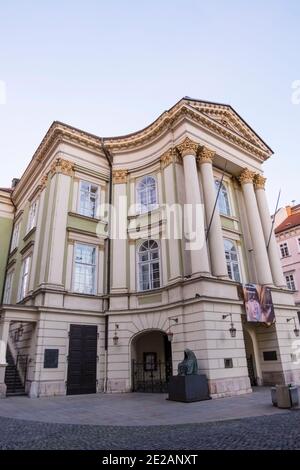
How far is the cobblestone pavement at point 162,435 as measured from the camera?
6082 millimetres

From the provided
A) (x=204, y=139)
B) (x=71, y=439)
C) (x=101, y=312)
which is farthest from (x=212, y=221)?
(x=71, y=439)

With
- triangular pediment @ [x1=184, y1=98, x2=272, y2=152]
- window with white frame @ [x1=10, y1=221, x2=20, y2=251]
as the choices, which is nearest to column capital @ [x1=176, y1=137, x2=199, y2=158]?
triangular pediment @ [x1=184, y1=98, x2=272, y2=152]

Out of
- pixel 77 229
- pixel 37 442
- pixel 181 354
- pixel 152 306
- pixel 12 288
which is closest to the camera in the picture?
pixel 37 442

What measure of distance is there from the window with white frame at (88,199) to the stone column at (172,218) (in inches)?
183

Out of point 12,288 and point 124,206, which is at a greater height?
point 124,206

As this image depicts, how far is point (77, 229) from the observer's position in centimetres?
1822

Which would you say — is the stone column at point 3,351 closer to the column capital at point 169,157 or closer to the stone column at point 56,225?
the stone column at point 56,225

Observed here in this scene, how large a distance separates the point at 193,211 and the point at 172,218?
1.48 m

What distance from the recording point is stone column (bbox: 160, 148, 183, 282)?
52.5 ft

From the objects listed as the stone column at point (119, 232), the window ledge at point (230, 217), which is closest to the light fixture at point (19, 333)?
the stone column at point (119, 232)

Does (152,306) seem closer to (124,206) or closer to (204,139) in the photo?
(124,206)

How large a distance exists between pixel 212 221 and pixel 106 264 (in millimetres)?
6534

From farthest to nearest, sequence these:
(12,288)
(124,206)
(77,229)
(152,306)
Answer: (12,288) < (124,206) < (77,229) < (152,306)

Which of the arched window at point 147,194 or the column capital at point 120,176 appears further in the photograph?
the column capital at point 120,176
